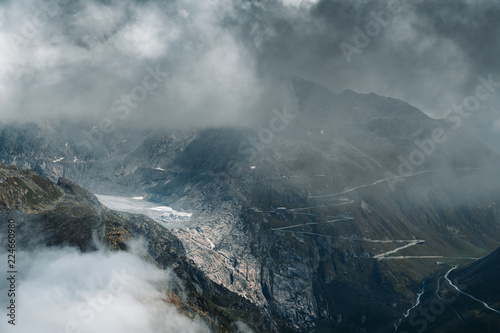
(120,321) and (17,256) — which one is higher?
(17,256)

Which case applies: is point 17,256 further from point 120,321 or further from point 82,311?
point 120,321

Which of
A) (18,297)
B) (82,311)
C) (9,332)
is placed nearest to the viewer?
(9,332)

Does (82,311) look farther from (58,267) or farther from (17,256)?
(17,256)

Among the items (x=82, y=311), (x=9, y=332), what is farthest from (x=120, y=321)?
(x=9, y=332)

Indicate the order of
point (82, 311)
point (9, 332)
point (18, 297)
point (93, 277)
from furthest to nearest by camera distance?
point (93, 277), point (82, 311), point (18, 297), point (9, 332)

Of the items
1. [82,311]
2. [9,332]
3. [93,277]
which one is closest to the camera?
[9,332]

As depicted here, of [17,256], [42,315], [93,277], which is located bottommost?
[42,315]

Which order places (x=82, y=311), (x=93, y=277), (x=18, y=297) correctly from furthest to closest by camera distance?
(x=93, y=277), (x=82, y=311), (x=18, y=297)

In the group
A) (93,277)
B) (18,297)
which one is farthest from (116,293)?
(18,297)

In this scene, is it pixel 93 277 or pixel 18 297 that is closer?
pixel 18 297

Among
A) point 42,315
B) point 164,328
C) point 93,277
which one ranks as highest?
point 93,277
